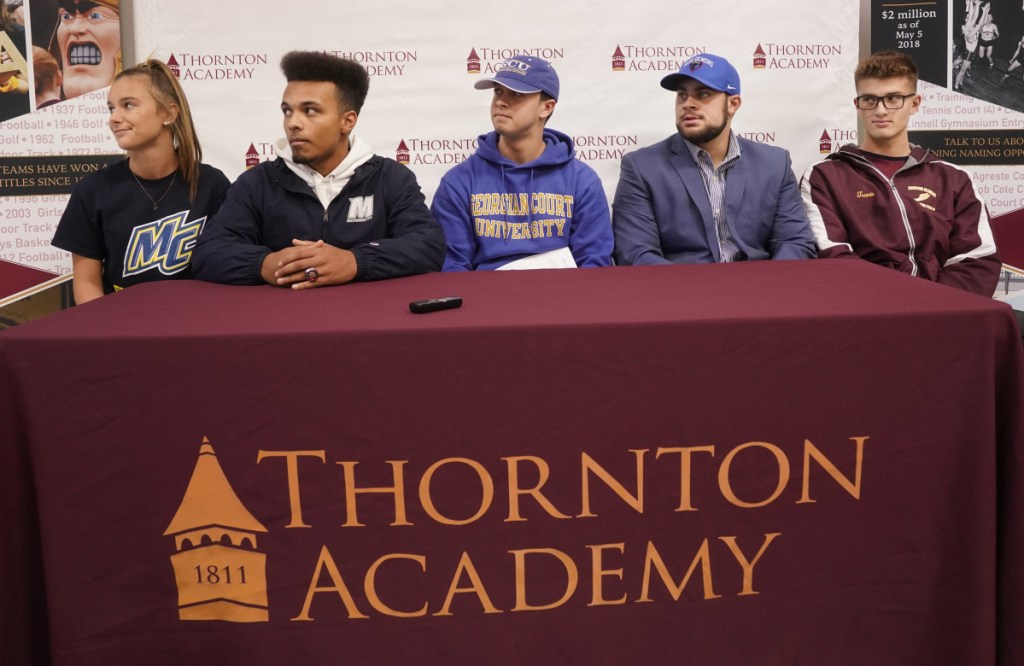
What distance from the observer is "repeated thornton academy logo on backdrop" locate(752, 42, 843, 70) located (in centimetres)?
325

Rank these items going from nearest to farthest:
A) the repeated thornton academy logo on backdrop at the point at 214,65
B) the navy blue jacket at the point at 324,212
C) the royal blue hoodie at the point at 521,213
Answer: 1. the navy blue jacket at the point at 324,212
2. the royal blue hoodie at the point at 521,213
3. the repeated thornton academy logo on backdrop at the point at 214,65

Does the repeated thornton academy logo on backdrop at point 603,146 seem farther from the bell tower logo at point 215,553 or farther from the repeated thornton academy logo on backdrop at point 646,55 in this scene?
the bell tower logo at point 215,553

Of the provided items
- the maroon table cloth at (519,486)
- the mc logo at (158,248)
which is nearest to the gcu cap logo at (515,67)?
the mc logo at (158,248)

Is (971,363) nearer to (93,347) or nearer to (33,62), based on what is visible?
(93,347)

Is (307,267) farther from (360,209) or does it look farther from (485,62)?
(485,62)

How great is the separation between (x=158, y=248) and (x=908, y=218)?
2292 millimetres

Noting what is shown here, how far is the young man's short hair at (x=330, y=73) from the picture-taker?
2.19 m

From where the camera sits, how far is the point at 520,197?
2723 mm

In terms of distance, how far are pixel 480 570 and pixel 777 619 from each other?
0.46 meters

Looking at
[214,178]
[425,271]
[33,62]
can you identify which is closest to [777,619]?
[425,271]

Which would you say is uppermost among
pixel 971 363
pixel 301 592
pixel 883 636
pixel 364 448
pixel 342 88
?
pixel 342 88

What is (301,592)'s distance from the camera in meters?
1.26

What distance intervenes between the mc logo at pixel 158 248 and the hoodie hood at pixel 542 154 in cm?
95

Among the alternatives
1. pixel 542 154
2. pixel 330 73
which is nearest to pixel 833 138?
pixel 542 154
